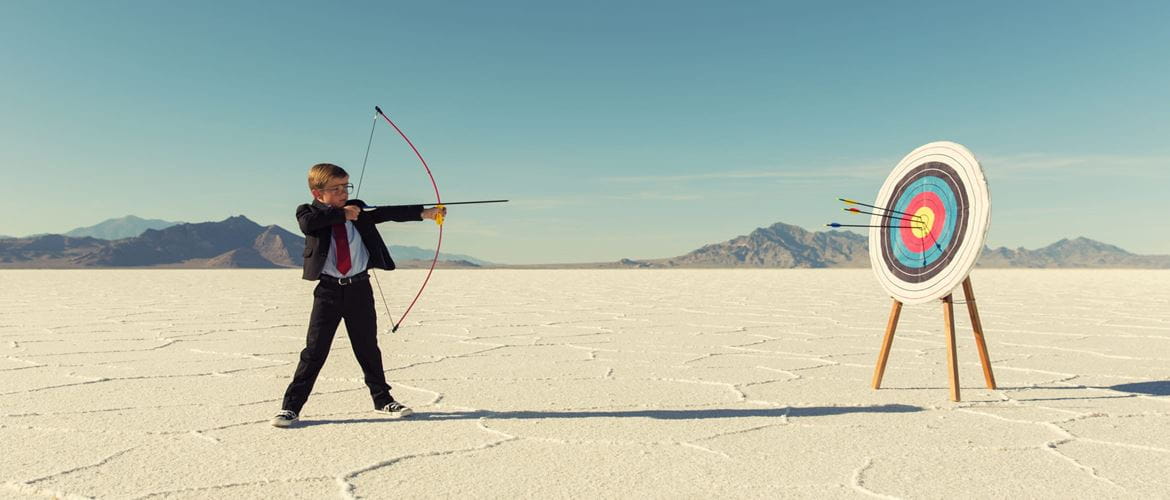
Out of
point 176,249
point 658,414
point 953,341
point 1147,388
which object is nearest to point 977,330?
point 953,341

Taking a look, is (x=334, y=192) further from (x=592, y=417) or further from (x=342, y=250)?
(x=592, y=417)

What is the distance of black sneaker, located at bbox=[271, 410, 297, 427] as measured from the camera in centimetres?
365

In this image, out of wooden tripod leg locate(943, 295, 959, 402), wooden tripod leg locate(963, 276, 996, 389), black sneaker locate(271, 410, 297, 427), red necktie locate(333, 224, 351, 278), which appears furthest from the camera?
wooden tripod leg locate(963, 276, 996, 389)

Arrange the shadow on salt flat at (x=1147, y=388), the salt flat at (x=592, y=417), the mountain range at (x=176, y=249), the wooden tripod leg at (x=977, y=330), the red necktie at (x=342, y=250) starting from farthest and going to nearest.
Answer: the mountain range at (x=176, y=249) → the shadow on salt flat at (x=1147, y=388) → the wooden tripod leg at (x=977, y=330) → the red necktie at (x=342, y=250) → the salt flat at (x=592, y=417)

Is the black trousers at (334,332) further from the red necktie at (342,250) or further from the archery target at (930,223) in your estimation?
the archery target at (930,223)

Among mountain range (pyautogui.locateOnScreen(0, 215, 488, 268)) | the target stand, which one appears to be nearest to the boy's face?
the target stand

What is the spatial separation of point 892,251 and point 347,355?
4069mm

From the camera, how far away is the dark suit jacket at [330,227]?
3.75m

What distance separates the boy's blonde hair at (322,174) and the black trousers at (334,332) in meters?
0.48

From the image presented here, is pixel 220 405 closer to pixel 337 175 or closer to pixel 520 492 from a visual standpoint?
pixel 337 175

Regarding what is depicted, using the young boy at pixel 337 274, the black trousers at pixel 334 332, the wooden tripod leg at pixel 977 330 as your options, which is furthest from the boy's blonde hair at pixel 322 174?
the wooden tripod leg at pixel 977 330

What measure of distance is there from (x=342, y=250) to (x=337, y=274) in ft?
0.39

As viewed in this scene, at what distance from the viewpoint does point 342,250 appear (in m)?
3.88

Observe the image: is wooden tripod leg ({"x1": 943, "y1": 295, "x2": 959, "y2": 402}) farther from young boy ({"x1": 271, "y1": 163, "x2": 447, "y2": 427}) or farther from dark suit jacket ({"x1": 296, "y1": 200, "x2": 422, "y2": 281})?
dark suit jacket ({"x1": 296, "y1": 200, "x2": 422, "y2": 281})
